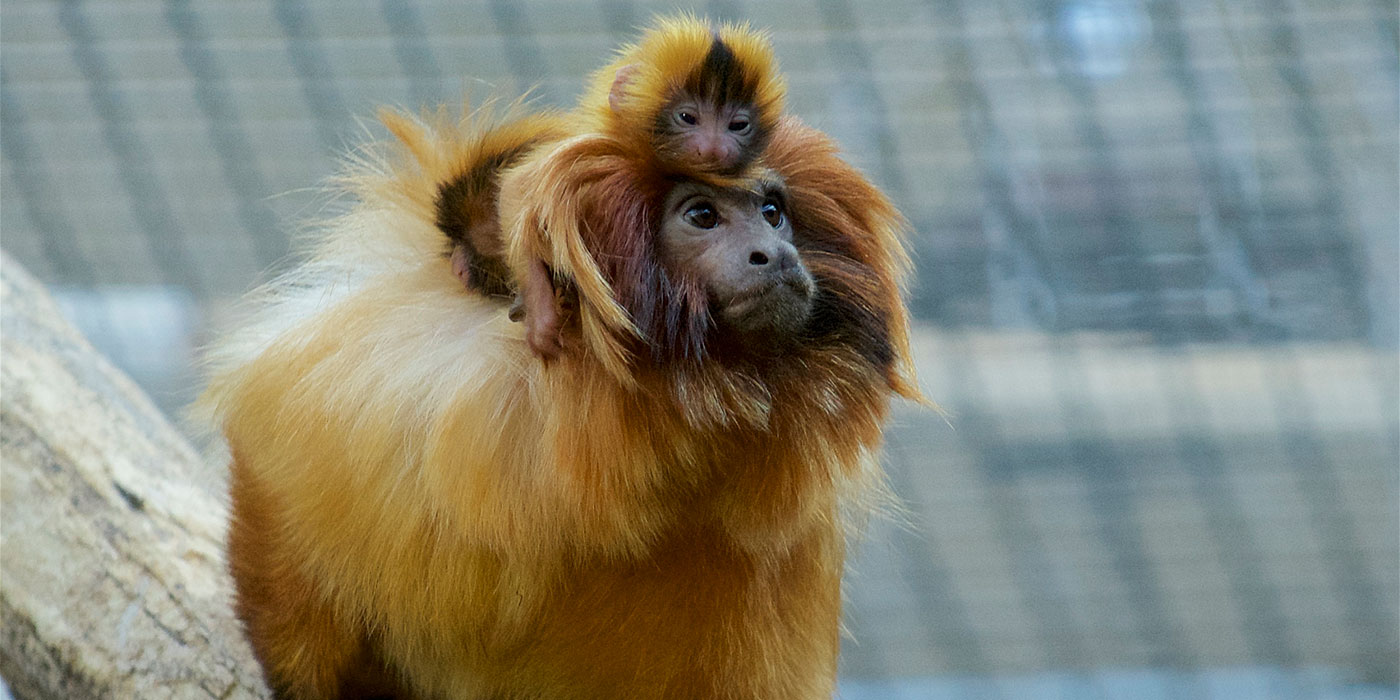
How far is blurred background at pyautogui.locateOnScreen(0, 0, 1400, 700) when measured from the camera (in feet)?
16.2

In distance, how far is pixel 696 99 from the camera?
152cm

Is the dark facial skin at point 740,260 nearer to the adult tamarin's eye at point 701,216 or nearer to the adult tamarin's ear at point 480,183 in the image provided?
the adult tamarin's eye at point 701,216

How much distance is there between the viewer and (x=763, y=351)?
A: 1.56 metres

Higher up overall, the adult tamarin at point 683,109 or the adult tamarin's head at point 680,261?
the adult tamarin at point 683,109

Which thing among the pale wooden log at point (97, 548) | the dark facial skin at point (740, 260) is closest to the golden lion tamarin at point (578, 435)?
the dark facial skin at point (740, 260)

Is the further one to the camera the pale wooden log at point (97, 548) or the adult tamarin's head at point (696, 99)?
the pale wooden log at point (97, 548)

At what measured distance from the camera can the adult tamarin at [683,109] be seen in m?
1.50

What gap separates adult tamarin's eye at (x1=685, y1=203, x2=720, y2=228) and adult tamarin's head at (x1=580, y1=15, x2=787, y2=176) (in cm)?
4

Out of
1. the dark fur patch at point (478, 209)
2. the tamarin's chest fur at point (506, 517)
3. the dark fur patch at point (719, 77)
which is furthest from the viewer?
the dark fur patch at point (478, 209)

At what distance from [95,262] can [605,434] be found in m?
4.73

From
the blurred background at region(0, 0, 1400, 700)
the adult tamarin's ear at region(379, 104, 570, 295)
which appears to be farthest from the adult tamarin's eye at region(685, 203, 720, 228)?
the blurred background at region(0, 0, 1400, 700)

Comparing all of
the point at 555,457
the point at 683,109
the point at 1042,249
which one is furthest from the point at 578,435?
the point at 1042,249

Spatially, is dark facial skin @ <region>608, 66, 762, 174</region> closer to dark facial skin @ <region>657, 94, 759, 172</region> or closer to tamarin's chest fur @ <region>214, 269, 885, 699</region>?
Result: dark facial skin @ <region>657, 94, 759, 172</region>

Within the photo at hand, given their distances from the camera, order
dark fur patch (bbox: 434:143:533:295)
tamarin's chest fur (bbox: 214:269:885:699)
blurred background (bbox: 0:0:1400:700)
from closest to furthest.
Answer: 1. tamarin's chest fur (bbox: 214:269:885:699)
2. dark fur patch (bbox: 434:143:533:295)
3. blurred background (bbox: 0:0:1400:700)
